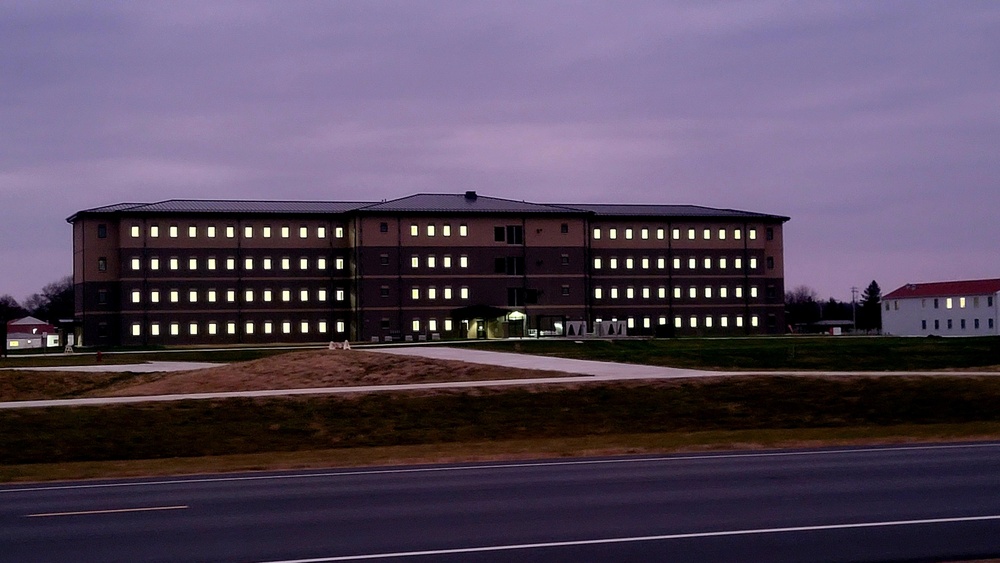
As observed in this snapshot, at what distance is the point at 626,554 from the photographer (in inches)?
470

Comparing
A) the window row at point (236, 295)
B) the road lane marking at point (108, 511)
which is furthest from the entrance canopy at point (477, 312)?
the road lane marking at point (108, 511)

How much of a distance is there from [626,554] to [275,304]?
307 ft

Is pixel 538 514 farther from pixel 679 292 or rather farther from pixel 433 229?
pixel 679 292

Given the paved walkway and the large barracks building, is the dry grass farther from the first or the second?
the large barracks building

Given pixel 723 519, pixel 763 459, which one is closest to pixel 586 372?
pixel 763 459

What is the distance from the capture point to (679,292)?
109 metres

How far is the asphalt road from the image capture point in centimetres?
1223

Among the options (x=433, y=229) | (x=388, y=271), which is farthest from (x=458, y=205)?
(x=388, y=271)

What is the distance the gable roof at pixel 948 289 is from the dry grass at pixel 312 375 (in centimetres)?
8929

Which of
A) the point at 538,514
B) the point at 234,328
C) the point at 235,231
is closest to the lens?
the point at 538,514

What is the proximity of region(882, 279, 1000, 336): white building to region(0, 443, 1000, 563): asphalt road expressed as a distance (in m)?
105

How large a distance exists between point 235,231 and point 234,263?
3065mm

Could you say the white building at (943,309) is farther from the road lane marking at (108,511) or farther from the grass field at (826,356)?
the road lane marking at (108,511)

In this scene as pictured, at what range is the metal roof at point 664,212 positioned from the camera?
10856 cm
